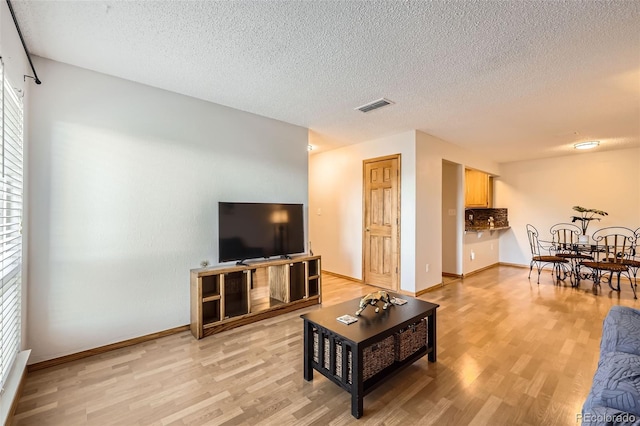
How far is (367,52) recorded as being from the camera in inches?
86.7

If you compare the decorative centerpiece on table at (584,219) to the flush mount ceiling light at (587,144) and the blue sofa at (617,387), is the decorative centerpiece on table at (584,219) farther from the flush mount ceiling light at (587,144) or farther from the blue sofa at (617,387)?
the blue sofa at (617,387)

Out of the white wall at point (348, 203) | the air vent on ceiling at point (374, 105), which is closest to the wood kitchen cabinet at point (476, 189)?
the white wall at point (348, 203)

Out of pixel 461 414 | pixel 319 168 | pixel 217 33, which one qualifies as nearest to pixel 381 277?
pixel 319 168

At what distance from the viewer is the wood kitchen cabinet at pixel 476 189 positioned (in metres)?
5.91

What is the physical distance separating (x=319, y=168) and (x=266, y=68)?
136 inches

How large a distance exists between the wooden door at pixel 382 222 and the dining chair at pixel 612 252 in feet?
10.4

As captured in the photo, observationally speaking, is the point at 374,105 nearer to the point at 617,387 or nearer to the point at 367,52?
the point at 367,52

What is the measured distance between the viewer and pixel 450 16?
1.78 m

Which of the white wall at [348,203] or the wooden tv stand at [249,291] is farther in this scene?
the white wall at [348,203]

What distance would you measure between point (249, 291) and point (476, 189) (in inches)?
212

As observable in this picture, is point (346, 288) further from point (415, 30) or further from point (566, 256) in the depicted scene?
point (566, 256)

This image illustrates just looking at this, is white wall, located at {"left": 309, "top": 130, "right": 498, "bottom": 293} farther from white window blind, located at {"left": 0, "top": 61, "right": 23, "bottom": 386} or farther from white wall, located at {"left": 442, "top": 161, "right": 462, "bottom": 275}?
white window blind, located at {"left": 0, "top": 61, "right": 23, "bottom": 386}

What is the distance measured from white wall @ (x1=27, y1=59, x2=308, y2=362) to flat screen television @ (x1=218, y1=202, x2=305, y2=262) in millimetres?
207

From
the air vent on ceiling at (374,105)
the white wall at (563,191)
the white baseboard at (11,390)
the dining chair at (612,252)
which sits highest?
the air vent on ceiling at (374,105)
